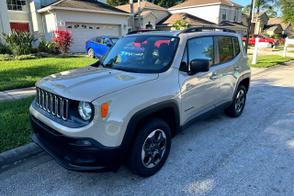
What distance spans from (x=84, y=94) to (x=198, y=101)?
192 centimetres

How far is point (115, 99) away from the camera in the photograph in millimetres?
2525

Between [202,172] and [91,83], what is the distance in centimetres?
188

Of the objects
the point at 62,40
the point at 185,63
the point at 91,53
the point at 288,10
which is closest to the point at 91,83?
the point at 185,63

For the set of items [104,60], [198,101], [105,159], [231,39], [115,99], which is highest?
[231,39]

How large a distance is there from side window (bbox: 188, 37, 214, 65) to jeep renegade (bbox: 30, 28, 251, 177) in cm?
2

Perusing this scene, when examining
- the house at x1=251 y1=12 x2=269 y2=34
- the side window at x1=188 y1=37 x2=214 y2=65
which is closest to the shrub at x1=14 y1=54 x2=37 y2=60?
the side window at x1=188 y1=37 x2=214 y2=65

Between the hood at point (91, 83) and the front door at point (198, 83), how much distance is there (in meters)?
0.59

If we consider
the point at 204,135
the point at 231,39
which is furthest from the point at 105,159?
the point at 231,39

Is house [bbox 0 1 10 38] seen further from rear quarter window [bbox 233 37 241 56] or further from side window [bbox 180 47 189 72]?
side window [bbox 180 47 189 72]

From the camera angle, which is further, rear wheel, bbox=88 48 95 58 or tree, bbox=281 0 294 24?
tree, bbox=281 0 294 24

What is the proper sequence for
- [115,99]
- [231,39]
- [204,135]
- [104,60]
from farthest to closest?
1. [231,39]
2. [204,135]
3. [104,60]
4. [115,99]

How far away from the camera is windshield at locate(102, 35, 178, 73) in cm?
335

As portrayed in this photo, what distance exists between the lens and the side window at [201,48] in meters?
3.62

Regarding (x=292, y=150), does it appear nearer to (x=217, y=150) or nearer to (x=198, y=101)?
(x=217, y=150)
